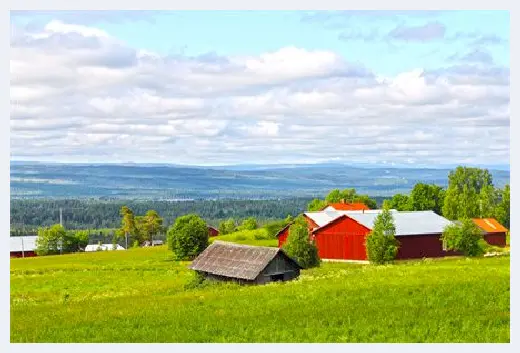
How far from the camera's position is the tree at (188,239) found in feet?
213

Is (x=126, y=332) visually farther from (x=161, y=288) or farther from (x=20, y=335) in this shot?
(x=161, y=288)

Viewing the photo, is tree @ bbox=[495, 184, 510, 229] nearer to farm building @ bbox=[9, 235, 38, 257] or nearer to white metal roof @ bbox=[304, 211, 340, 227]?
white metal roof @ bbox=[304, 211, 340, 227]

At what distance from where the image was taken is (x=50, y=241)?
107188 millimetres

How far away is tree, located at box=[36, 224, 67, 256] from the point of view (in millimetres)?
105750

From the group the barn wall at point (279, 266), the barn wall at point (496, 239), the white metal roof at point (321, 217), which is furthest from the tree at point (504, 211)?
the barn wall at point (279, 266)

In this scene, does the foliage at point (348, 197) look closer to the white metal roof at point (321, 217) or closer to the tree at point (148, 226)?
the tree at point (148, 226)

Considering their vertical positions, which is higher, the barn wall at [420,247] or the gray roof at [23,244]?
the barn wall at [420,247]

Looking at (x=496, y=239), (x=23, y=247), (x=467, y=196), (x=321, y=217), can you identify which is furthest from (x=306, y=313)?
(x=23, y=247)

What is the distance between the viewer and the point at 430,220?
65.6 meters

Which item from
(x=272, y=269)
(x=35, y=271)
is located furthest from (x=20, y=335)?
(x=35, y=271)

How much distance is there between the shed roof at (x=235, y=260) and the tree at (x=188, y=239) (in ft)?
75.7

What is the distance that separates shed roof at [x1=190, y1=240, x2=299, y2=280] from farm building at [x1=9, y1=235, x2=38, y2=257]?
75.9 meters

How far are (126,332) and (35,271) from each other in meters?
39.6

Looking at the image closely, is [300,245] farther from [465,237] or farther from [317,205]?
[317,205]
